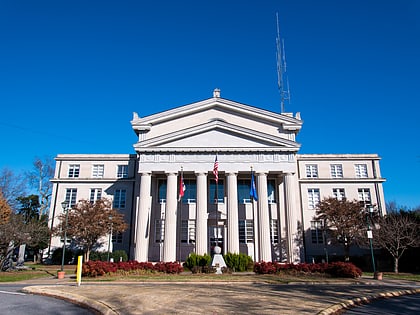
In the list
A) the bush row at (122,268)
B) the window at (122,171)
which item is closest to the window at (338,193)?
the bush row at (122,268)

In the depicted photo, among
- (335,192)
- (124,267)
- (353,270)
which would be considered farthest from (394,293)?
(335,192)

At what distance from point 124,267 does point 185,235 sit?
1253 centimetres

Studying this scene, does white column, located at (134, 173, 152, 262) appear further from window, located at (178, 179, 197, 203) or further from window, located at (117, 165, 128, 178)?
window, located at (117, 165, 128, 178)

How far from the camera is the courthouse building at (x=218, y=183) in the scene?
35281mm

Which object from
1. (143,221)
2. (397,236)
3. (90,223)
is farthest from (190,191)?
(397,236)

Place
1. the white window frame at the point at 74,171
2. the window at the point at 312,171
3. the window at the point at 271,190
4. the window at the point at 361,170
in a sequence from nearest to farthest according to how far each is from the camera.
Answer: the window at the point at 271,190, the window at the point at 361,170, the window at the point at 312,171, the white window frame at the point at 74,171

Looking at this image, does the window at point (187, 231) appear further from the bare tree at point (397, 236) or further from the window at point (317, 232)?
the bare tree at point (397, 236)

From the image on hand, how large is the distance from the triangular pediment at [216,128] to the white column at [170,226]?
471 cm

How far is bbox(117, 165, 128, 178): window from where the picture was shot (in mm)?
44375

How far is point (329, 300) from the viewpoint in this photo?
12.2 metres

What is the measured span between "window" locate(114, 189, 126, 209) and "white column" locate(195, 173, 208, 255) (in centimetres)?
1185

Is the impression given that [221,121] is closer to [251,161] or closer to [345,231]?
[251,161]

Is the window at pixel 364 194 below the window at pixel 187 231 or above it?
above

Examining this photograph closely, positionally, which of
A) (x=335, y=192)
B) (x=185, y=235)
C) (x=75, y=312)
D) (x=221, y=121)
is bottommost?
(x=75, y=312)
